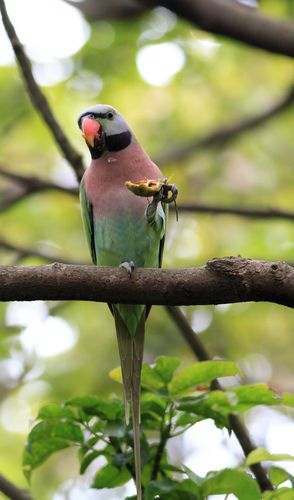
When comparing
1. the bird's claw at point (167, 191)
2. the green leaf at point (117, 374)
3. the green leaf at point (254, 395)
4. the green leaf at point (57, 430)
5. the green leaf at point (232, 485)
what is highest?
the bird's claw at point (167, 191)

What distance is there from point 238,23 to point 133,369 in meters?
2.45

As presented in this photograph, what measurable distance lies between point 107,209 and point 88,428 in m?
1.88

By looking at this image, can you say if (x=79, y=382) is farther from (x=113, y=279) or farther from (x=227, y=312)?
(x=113, y=279)

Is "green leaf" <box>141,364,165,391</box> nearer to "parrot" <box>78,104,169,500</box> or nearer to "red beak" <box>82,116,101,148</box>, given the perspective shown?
"parrot" <box>78,104,169,500</box>

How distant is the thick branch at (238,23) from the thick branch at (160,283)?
2476mm

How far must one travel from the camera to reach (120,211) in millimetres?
4855

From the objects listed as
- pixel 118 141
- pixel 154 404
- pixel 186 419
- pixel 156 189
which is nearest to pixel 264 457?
pixel 186 419

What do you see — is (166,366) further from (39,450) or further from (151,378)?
(39,450)

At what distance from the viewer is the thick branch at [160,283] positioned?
3248mm

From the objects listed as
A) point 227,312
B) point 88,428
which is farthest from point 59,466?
point 88,428

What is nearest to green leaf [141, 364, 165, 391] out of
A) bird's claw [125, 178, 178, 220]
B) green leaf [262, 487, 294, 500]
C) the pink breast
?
green leaf [262, 487, 294, 500]

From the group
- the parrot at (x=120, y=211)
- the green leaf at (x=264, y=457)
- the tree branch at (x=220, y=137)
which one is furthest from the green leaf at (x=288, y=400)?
the tree branch at (x=220, y=137)

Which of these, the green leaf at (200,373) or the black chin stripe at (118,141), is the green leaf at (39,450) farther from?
the black chin stripe at (118,141)

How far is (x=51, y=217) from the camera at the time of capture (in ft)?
30.9
